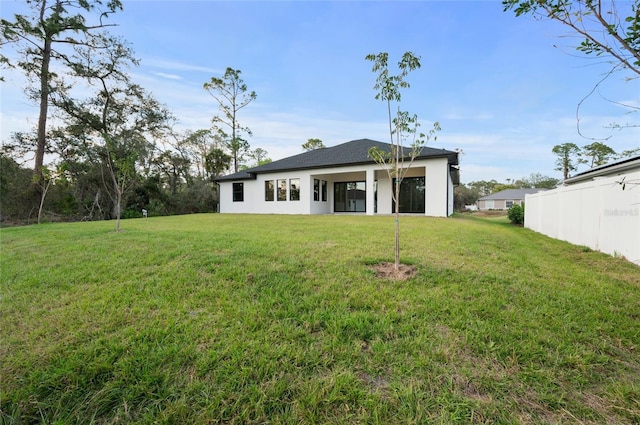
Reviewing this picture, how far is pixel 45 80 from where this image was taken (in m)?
15.0

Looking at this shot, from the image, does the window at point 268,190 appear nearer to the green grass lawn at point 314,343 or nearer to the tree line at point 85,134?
the tree line at point 85,134

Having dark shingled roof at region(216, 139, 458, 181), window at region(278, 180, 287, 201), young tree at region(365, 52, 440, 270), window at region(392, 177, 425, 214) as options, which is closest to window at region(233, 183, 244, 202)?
dark shingled roof at region(216, 139, 458, 181)

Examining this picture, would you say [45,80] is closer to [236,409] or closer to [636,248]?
[236,409]

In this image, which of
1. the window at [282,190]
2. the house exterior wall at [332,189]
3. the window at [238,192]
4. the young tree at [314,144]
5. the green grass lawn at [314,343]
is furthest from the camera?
the young tree at [314,144]

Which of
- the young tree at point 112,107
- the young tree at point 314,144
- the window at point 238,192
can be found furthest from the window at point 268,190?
the young tree at point 314,144

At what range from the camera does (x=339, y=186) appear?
712 inches

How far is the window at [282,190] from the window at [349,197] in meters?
3.55

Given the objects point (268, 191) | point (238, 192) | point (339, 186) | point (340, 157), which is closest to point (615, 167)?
point (340, 157)

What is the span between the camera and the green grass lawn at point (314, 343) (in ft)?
5.47

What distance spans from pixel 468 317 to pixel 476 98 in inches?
479

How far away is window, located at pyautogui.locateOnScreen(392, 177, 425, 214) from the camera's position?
1514 centimetres

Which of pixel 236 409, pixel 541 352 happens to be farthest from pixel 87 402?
pixel 541 352

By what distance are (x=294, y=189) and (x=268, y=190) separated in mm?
2124

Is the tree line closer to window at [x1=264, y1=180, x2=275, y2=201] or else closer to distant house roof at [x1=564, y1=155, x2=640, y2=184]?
window at [x1=264, y1=180, x2=275, y2=201]
